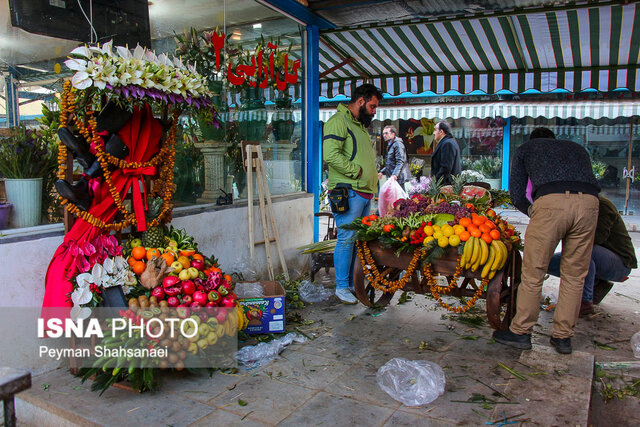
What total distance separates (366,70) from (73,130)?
642cm

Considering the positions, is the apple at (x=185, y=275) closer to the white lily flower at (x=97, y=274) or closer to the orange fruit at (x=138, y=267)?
the orange fruit at (x=138, y=267)

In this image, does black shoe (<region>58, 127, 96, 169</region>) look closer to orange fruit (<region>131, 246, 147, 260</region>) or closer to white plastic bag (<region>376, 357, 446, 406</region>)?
orange fruit (<region>131, 246, 147, 260</region>)

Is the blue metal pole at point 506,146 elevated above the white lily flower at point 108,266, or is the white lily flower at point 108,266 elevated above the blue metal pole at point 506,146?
the blue metal pole at point 506,146

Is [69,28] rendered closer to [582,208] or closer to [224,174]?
[224,174]

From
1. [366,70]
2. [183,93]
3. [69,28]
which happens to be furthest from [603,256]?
[366,70]

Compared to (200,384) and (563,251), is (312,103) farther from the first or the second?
(200,384)

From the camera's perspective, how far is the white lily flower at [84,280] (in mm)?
3127

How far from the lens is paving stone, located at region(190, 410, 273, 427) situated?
2762mm

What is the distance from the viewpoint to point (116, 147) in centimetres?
327

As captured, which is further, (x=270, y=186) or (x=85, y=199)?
(x=270, y=186)

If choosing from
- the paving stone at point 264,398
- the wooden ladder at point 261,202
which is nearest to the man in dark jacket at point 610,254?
the paving stone at point 264,398

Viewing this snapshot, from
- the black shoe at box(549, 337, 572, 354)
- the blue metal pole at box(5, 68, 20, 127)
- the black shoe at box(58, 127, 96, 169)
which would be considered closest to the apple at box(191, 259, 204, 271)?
the black shoe at box(58, 127, 96, 169)

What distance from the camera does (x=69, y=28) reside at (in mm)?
3799

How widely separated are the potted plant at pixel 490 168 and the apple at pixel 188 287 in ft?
36.0
